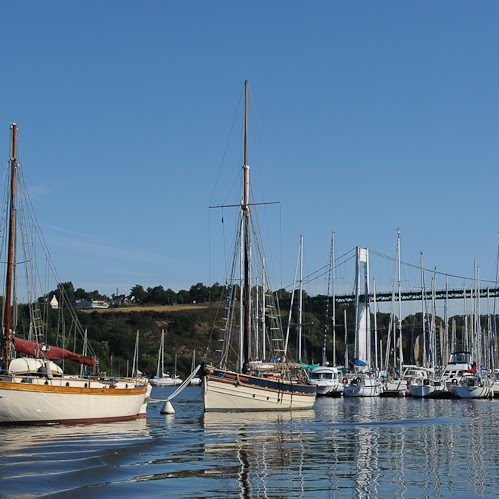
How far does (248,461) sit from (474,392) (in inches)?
2578

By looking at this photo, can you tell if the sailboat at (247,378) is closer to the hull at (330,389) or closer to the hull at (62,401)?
the hull at (62,401)

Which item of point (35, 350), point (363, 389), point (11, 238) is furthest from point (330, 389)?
point (11, 238)

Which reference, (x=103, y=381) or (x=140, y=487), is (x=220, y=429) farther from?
(x=140, y=487)

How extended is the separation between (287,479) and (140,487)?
364 centimetres

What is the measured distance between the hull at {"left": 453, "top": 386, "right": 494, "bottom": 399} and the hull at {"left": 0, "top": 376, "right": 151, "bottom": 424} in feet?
169

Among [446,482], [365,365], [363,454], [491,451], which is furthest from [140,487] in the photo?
[365,365]

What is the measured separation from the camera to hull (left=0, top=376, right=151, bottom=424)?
36500mm

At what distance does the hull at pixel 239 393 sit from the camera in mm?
50188

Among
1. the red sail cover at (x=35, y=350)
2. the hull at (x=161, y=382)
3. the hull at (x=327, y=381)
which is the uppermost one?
the red sail cover at (x=35, y=350)

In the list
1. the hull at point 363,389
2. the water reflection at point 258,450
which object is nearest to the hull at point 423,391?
the hull at point 363,389

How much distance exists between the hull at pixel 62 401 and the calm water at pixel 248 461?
1.20 meters

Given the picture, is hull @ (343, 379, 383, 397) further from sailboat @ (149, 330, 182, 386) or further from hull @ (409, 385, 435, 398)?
sailboat @ (149, 330, 182, 386)

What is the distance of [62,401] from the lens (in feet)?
125

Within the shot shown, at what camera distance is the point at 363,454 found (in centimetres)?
2834
